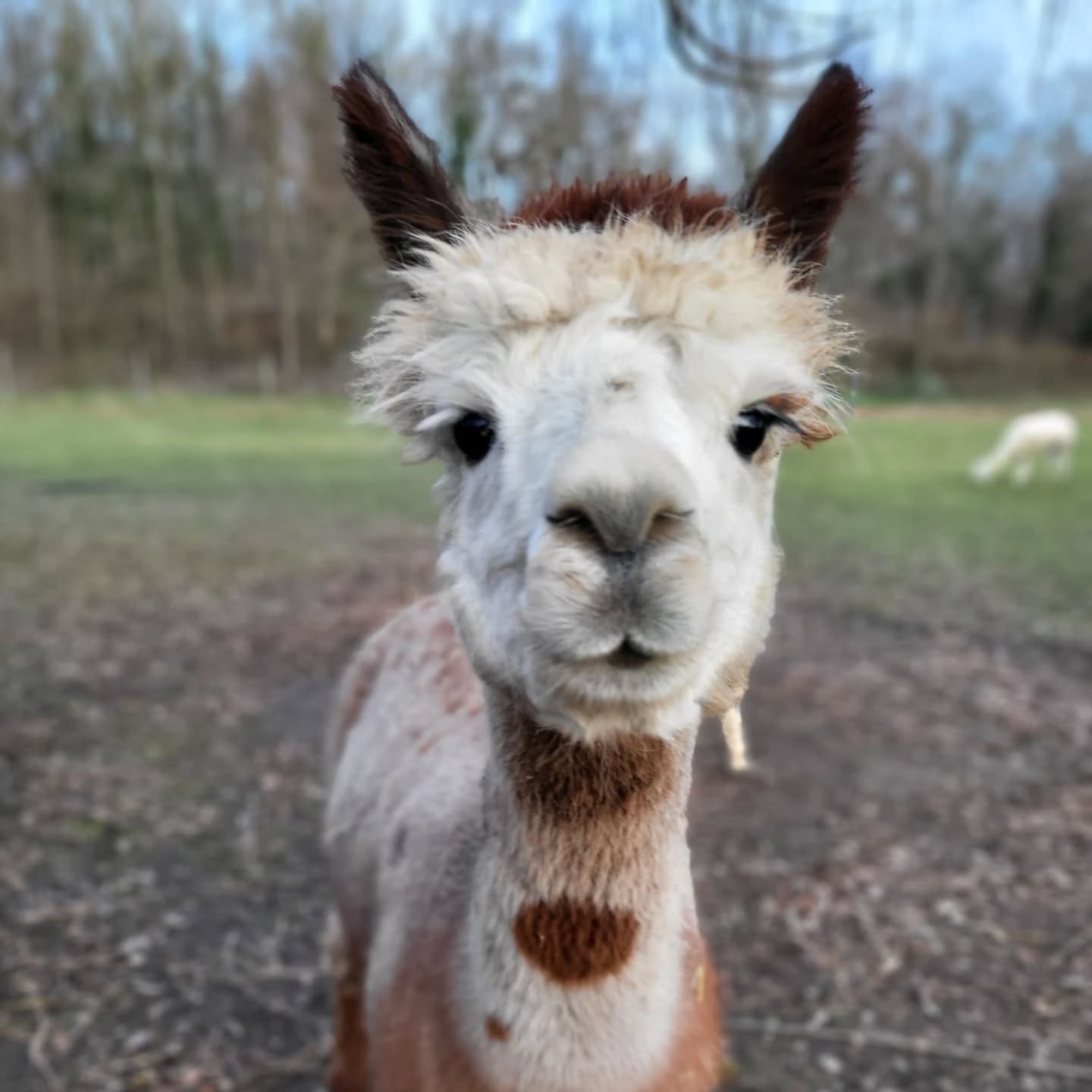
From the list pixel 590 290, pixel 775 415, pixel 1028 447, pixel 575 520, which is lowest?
pixel 1028 447

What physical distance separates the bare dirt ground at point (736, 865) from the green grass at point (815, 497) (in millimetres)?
1918

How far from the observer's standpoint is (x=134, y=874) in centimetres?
440

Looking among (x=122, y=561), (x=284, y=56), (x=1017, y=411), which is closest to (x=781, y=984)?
(x=122, y=561)

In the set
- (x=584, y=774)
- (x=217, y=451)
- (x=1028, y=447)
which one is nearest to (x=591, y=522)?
(x=584, y=774)

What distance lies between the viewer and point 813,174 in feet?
5.82

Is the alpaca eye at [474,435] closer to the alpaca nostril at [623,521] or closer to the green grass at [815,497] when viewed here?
the alpaca nostril at [623,521]

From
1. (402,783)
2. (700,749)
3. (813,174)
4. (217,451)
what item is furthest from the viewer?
(217,451)

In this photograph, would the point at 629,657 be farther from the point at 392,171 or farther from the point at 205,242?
the point at 205,242

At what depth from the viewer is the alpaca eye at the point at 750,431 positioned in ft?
5.36

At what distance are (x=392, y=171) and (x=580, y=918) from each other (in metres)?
1.47

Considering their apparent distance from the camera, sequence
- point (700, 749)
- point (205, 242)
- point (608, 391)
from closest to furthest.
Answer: point (608, 391)
point (700, 749)
point (205, 242)

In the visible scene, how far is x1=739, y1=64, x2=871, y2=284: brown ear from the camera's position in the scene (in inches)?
66.7

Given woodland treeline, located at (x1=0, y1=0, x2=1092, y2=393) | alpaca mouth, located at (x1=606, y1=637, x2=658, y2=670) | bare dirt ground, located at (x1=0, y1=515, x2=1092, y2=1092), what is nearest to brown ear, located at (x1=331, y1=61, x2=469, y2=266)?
alpaca mouth, located at (x1=606, y1=637, x2=658, y2=670)

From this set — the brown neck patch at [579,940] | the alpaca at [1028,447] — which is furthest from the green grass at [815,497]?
the brown neck patch at [579,940]
